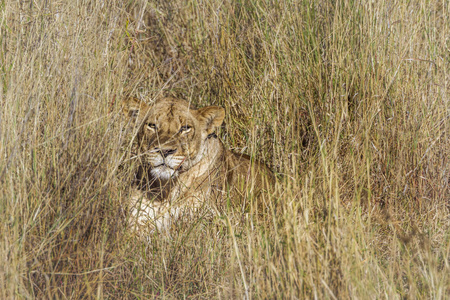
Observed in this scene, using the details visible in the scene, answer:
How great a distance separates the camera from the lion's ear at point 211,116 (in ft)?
13.4

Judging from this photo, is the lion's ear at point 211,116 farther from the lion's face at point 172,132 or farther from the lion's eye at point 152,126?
the lion's eye at point 152,126

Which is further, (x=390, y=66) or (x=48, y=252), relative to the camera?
(x=390, y=66)

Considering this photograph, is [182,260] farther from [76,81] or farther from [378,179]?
[378,179]

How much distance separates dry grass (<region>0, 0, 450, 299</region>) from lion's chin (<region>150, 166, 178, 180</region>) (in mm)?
295

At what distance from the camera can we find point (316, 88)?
422 centimetres

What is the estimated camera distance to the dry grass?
2.51 meters

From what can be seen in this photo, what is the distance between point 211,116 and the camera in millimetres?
4113

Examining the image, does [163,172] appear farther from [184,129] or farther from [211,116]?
[211,116]

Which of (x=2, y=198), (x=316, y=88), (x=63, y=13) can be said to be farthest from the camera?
(x=316, y=88)

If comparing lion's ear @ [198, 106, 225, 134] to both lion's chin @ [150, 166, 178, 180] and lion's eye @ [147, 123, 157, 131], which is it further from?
lion's chin @ [150, 166, 178, 180]

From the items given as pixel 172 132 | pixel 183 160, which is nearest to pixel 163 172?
pixel 183 160

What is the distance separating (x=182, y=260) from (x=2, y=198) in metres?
0.96

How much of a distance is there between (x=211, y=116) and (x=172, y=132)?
32 cm

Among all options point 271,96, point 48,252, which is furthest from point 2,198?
point 271,96
